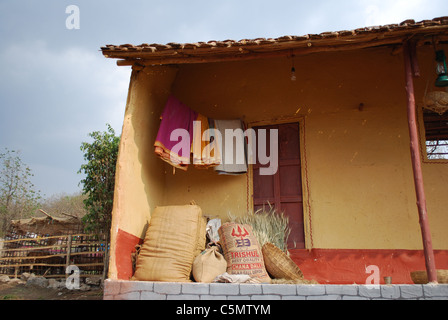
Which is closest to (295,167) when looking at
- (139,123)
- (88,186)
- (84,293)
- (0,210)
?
(139,123)

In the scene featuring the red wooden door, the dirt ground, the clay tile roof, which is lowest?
the dirt ground

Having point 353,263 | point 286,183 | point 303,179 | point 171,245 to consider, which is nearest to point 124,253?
point 171,245

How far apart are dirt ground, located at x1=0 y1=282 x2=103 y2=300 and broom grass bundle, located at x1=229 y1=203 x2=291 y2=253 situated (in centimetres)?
388

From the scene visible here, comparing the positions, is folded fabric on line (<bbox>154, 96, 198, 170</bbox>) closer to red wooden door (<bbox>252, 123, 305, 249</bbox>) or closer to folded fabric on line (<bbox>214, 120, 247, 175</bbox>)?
folded fabric on line (<bbox>214, 120, 247, 175</bbox>)

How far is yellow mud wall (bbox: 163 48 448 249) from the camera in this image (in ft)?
16.4

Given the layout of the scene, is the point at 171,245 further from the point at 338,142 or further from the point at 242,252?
the point at 338,142

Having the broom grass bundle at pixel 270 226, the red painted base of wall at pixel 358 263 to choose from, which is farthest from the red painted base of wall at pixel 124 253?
the red painted base of wall at pixel 358 263

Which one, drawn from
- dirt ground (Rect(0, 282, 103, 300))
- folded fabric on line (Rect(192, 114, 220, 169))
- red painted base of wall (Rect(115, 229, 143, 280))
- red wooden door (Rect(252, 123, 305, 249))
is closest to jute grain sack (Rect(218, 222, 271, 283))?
red wooden door (Rect(252, 123, 305, 249))

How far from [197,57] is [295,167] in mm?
2083

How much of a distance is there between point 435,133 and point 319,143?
5.68ft

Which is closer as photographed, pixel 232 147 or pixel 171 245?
pixel 171 245

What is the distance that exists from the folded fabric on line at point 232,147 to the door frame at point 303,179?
0.60 feet

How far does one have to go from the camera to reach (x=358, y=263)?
493cm

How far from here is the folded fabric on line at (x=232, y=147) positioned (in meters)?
5.60
